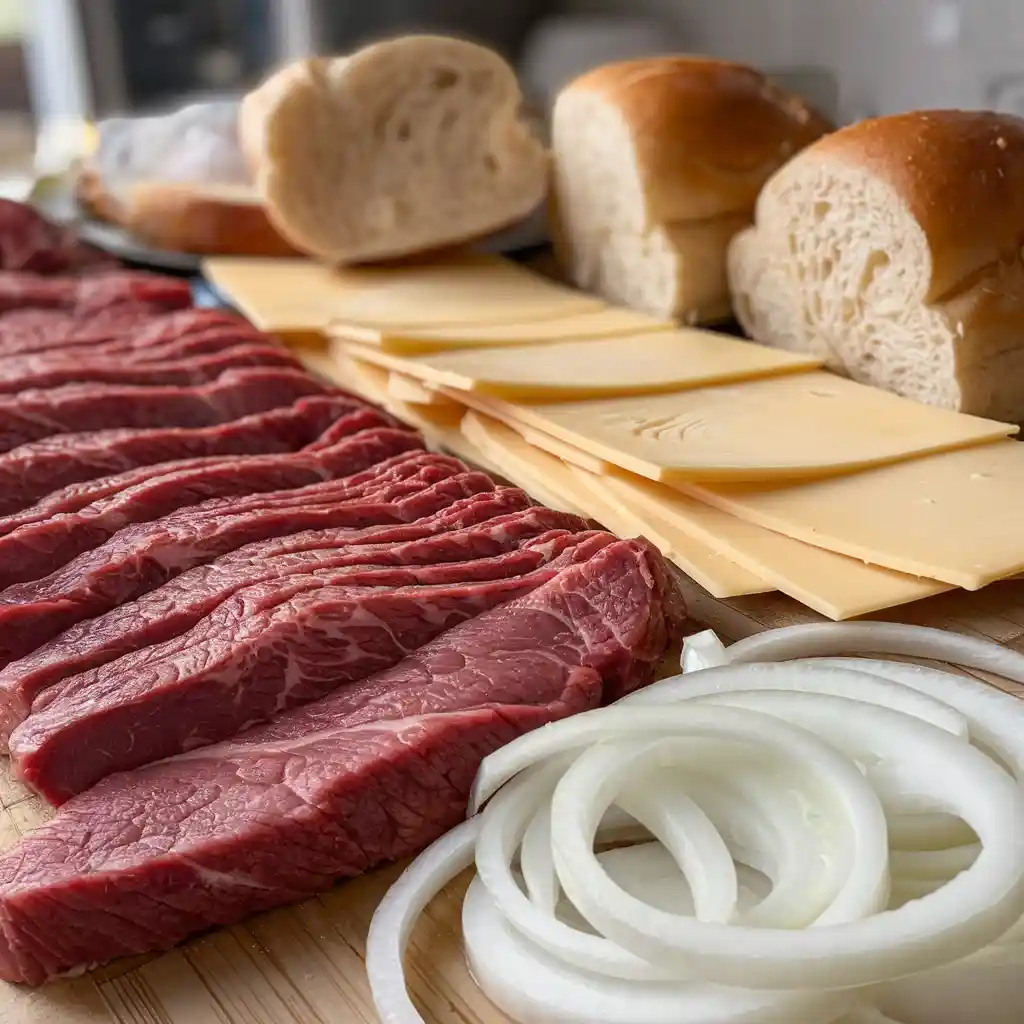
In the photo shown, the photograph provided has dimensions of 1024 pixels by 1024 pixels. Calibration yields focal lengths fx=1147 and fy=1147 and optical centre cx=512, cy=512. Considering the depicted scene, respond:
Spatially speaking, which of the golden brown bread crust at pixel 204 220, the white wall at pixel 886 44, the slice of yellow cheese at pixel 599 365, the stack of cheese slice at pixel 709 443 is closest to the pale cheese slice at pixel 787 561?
the stack of cheese slice at pixel 709 443

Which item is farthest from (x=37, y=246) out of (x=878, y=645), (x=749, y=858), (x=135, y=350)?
(x=749, y=858)

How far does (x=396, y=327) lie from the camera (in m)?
3.66

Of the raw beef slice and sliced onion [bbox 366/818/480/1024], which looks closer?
sliced onion [bbox 366/818/480/1024]

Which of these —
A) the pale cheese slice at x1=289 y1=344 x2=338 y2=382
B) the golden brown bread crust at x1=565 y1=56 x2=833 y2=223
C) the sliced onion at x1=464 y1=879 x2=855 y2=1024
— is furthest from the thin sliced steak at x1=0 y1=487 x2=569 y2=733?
the golden brown bread crust at x1=565 y1=56 x2=833 y2=223

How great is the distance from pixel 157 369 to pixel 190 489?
0.91 meters

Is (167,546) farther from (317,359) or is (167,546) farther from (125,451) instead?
(317,359)

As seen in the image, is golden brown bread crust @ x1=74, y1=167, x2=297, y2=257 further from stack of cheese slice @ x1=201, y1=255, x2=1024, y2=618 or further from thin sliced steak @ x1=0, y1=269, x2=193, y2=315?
stack of cheese slice @ x1=201, y1=255, x2=1024, y2=618

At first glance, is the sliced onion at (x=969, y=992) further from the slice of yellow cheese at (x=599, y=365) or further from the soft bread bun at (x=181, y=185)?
the soft bread bun at (x=181, y=185)

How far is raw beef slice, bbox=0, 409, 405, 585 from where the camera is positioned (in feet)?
7.96

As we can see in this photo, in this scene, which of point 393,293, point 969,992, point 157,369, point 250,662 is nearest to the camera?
point 969,992

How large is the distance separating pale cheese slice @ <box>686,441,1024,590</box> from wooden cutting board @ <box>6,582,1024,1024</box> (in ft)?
3.76

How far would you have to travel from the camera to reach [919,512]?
99.2 inches

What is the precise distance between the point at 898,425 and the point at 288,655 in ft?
5.59

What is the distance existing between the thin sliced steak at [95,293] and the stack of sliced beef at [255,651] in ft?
3.85
